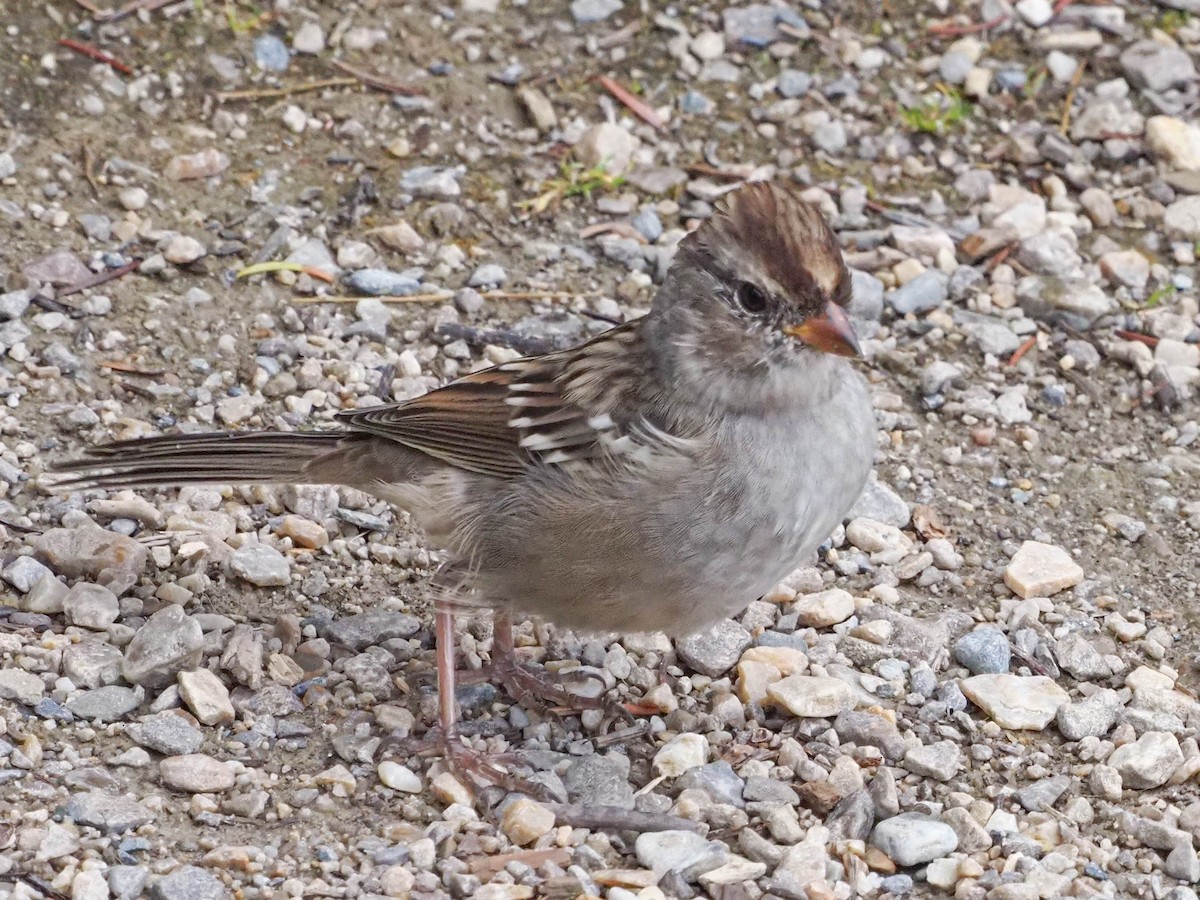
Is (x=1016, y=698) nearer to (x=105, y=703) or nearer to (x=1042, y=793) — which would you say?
(x=1042, y=793)

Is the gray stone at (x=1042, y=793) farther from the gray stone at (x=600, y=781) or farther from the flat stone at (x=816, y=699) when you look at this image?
the gray stone at (x=600, y=781)

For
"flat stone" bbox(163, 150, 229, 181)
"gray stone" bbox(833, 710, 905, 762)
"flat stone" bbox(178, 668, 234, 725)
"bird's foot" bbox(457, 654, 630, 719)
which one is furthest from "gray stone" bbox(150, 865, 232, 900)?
"flat stone" bbox(163, 150, 229, 181)

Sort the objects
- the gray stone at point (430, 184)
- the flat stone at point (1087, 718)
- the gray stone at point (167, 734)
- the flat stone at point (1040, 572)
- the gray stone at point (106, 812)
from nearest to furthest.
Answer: the gray stone at point (106, 812) → the gray stone at point (167, 734) → the flat stone at point (1087, 718) → the flat stone at point (1040, 572) → the gray stone at point (430, 184)

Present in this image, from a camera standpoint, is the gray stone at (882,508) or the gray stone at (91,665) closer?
the gray stone at (91,665)

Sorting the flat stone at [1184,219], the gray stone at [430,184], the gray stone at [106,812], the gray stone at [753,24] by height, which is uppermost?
the gray stone at [753,24]

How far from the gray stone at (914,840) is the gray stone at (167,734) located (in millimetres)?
1732

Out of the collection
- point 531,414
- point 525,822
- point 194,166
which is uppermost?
point 531,414

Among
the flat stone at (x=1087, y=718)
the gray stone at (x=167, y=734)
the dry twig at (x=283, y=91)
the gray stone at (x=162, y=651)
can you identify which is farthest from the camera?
the dry twig at (x=283, y=91)

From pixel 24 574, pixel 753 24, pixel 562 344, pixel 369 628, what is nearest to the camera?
pixel 24 574

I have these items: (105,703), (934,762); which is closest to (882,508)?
(934,762)

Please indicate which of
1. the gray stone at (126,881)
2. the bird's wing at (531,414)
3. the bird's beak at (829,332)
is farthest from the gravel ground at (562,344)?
the bird's beak at (829,332)

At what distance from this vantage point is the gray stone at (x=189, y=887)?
12.2ft

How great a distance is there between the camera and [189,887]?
147 inches

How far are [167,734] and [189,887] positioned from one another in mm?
595
